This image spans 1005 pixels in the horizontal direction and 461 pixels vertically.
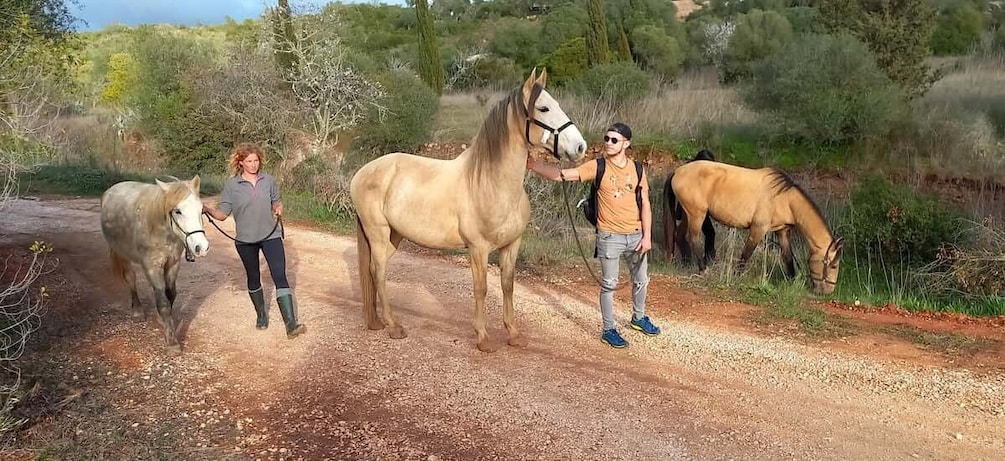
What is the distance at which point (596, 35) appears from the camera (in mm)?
21688

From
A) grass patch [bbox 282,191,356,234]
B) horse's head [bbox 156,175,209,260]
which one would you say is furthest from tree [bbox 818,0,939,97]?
horse's head [bbox 156,175,209,260]

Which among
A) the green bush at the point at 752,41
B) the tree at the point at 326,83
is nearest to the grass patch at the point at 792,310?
the tree at the point at 326,83

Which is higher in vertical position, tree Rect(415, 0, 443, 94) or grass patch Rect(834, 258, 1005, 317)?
tree Rect(415, 0, 443, 94)

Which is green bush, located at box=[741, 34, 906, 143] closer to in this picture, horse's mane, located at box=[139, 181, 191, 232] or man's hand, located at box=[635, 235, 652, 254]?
man's hand, located at box=[635, 235, 652, 254]

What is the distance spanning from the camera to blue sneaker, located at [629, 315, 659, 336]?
19.5 feet

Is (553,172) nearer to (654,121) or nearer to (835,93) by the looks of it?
(835,93)

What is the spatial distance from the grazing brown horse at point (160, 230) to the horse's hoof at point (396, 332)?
1.66 metres

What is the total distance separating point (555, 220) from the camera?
11.8 metres

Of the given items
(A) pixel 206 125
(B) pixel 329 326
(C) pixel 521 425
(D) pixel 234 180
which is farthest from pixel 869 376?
(A) pixel 206 125

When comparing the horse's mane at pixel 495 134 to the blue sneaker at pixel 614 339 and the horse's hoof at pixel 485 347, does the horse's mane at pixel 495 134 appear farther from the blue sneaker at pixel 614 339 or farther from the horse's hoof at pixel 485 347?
the blue sneaker at pixel 614 339

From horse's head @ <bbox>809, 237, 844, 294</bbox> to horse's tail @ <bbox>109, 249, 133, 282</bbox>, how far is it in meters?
Result: 7.66

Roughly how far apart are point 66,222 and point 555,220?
8233 millimetres

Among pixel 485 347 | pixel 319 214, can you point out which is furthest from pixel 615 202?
pixel 319 214

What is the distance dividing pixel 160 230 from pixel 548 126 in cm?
334
